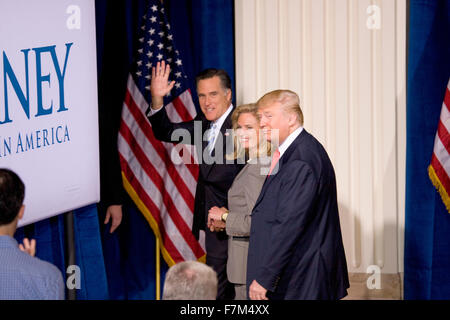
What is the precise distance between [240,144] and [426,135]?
4.30 ft

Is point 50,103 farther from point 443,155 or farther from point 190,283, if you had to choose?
point 443,155

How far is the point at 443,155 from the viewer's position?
4195mm

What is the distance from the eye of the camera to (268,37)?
4840 millimetres

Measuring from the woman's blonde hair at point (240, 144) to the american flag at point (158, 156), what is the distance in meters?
0.67

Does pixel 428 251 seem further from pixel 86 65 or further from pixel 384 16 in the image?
pixel 86 65

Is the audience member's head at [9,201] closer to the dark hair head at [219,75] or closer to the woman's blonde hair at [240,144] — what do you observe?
the woman's blonde hair at [240,144]

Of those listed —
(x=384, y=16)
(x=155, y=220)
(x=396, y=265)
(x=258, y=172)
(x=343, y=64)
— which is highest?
(x=384, y=16)

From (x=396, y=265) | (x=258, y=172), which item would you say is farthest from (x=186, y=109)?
(x=396, y=265)

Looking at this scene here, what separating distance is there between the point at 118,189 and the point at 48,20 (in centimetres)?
139

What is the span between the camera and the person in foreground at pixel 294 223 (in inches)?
121

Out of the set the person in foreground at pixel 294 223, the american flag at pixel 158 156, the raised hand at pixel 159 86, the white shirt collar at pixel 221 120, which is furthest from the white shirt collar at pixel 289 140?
the american flag at pixel 158 156

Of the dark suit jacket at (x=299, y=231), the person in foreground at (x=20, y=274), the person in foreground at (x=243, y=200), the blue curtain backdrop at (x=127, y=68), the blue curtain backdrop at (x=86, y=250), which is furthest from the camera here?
the blue curtain backdrop at (x=127, y=68)

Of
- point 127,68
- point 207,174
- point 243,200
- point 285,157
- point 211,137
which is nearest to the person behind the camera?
point 285,157

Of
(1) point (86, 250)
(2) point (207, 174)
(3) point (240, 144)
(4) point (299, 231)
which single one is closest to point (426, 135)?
(3) point (240, 144)
